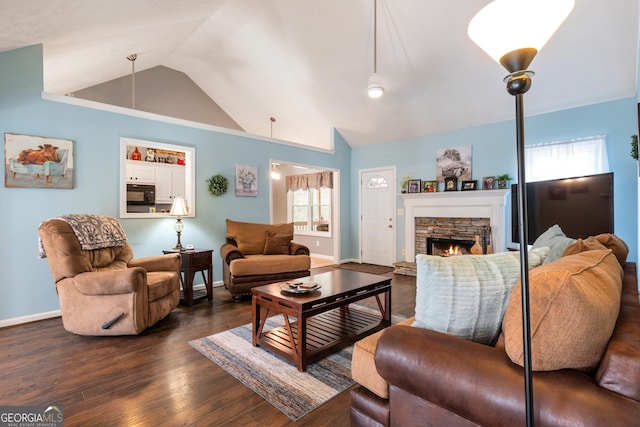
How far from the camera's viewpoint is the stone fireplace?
4.72m

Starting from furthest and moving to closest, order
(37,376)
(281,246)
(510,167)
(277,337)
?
(510,167)
(281,246)
(277,337)
(37,376)

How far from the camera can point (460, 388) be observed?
3.14 ft

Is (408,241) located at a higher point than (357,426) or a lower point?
higher

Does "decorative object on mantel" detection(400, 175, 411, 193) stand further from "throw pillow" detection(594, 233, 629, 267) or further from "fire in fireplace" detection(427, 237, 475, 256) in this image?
"throw pillow" detection(594, 233, 629, 267)

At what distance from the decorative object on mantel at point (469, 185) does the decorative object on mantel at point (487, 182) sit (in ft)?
0.37

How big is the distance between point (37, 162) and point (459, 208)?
554 centimetres

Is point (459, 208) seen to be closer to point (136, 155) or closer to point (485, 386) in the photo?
point (485, 386)

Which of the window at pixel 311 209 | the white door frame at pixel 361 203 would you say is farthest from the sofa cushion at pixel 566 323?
the window at pixel 311 209

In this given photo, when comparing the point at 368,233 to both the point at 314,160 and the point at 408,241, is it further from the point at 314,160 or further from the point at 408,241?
the point at 314,160

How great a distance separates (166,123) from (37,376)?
3026 mm

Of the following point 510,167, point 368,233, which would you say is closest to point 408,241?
point 368,233

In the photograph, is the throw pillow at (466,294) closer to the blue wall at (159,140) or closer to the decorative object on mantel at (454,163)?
the blue wall at (159,140)

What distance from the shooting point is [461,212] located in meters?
5.10

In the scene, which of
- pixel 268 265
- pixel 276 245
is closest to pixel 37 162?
pixel 268 265
